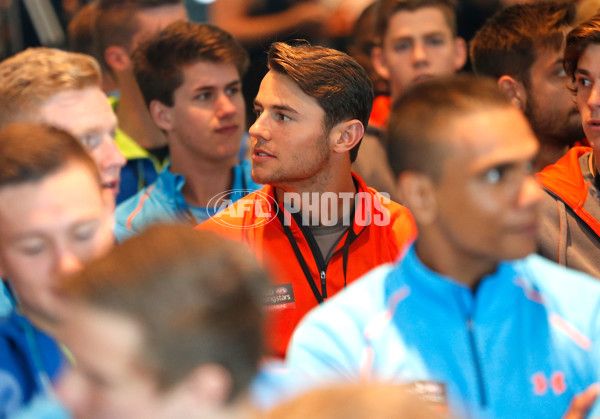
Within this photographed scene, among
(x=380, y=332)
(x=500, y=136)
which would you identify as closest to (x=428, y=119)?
(x=500, y=136)

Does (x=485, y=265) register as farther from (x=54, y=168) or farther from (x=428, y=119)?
(x=54, y=168)

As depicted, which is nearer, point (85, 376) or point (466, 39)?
point (85, 376)

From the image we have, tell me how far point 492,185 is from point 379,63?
2541 millimetres

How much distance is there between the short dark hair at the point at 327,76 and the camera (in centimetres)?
256

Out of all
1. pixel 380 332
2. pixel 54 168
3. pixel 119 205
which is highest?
pixel 54 168

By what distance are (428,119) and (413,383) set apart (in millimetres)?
541

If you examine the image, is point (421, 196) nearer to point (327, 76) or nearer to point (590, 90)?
point (327, 76)

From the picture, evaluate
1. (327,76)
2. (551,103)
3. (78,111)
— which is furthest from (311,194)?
(551,103)

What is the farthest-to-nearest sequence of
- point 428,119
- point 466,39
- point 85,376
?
1. point 466,39
2. point 428,119
3. point 85,376

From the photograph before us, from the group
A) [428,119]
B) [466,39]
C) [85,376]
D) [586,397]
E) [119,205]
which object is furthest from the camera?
[466,39]

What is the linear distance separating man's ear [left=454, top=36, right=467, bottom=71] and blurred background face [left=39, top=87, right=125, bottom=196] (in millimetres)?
1879

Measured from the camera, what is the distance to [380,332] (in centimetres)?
160

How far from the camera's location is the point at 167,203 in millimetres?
3061

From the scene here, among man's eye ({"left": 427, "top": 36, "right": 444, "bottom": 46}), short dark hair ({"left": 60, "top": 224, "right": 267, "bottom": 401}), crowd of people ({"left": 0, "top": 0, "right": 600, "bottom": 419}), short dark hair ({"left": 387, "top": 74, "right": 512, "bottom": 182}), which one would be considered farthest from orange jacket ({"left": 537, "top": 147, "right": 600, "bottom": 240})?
short dark hair ({"left": 60, "top": 224, "right": 267, "bottom": 401})
